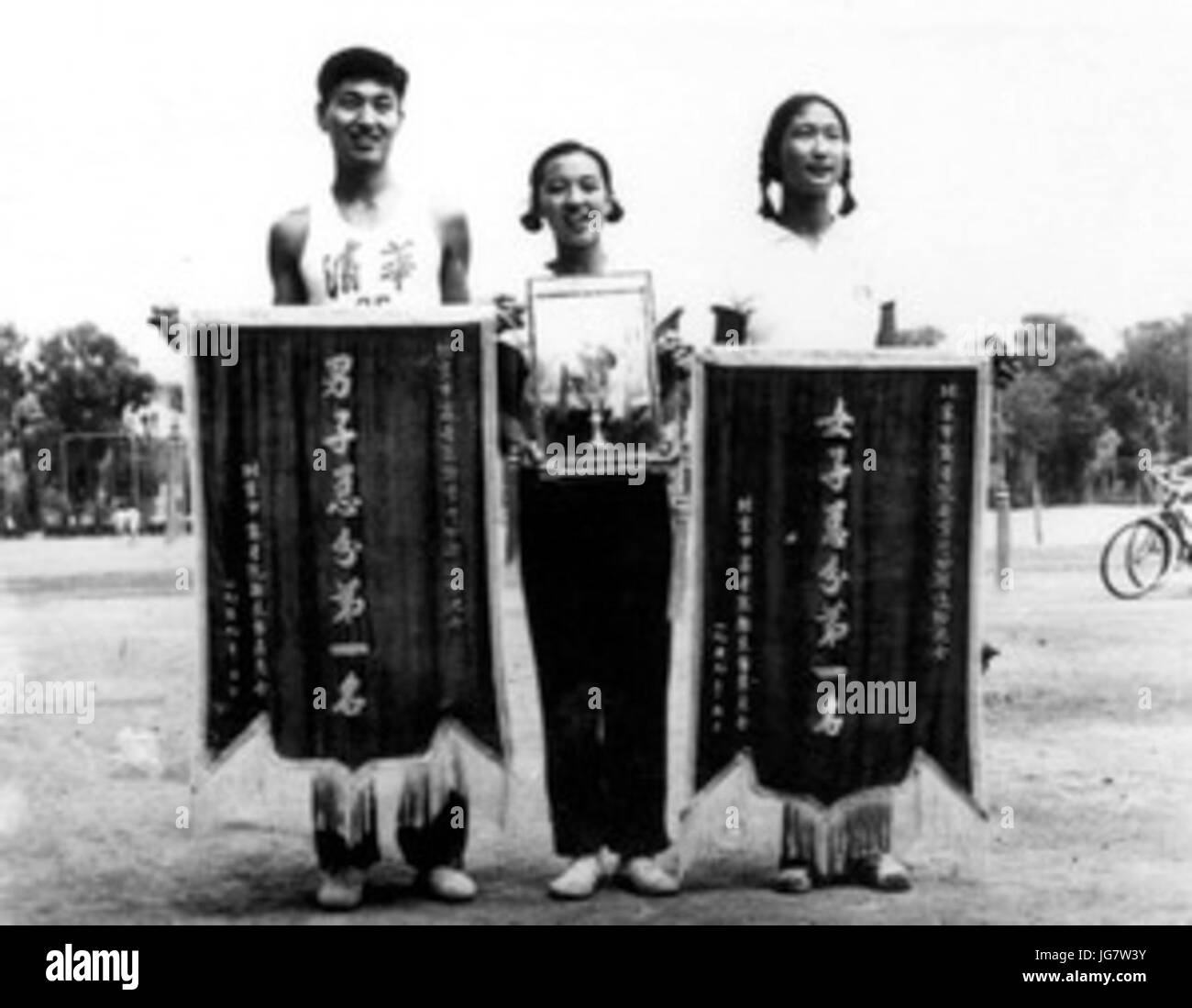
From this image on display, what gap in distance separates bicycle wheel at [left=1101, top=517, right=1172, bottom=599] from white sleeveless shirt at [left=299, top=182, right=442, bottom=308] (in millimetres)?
1564

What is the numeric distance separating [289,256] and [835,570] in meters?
1.12

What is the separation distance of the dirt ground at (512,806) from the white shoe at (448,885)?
24 mm

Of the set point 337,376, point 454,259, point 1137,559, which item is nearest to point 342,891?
point 337,376

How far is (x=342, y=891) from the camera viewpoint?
3918 mm

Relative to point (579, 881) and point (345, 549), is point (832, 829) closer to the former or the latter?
point (579, 881)

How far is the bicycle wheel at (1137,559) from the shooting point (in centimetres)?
450

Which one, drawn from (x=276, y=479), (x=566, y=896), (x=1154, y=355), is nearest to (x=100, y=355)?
(x=276, y=479)

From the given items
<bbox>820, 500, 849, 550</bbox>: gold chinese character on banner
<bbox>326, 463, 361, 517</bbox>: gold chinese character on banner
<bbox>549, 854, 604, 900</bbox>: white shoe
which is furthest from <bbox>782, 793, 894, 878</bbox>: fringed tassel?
<bbox>326, 463, 361, 517</bbox>: gold chinese character on banner

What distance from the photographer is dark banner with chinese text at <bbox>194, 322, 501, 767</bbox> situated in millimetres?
3816

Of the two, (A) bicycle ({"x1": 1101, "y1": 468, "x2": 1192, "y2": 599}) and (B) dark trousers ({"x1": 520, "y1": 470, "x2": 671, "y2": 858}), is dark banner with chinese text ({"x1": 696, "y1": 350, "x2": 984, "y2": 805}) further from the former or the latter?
(A) bicycle ({"x1": 1101, "y1": 468, "x2": 1192, "y2": 599})

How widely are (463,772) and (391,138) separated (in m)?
1.13
